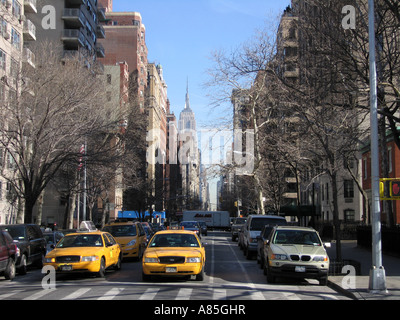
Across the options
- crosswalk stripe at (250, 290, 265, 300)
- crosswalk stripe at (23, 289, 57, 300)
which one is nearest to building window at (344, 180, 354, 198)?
crosswalk stripe at (250, 290, 265, 300)

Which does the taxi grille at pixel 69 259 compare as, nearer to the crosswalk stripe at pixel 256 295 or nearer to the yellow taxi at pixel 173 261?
the yellow taxi at pixel 173 261

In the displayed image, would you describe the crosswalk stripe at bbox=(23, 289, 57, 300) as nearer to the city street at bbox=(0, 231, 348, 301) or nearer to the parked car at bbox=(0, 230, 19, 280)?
the city street at bbox=(0, 231, 348, 301)

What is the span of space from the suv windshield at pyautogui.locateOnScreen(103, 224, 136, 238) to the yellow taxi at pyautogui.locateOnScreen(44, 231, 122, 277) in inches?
211

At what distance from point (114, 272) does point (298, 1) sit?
13.5 meters

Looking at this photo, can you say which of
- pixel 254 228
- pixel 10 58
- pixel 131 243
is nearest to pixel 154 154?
pixel 10 58

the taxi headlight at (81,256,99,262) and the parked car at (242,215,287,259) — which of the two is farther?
the parked car at (242,215,287,259)

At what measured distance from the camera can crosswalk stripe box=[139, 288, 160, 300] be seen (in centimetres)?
1100

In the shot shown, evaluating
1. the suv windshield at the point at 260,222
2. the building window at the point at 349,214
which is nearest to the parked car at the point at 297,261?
the suv windshield at the point at 260,222

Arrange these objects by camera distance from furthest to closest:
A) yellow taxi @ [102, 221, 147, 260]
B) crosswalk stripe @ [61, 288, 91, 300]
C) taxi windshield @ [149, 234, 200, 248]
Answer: yellow taxi @ [102, 221, 147, 260], taxi windshield @ [149, 234, 200, 248], crosswalk stripe @ [61, 288, 91, 300]

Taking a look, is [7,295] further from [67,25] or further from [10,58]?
[67,25]

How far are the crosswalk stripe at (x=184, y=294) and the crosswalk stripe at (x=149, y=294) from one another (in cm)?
60
